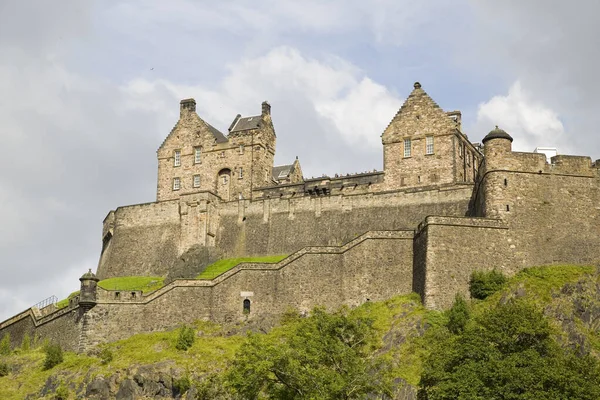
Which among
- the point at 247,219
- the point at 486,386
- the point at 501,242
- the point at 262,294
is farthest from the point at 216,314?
the point at 486,386

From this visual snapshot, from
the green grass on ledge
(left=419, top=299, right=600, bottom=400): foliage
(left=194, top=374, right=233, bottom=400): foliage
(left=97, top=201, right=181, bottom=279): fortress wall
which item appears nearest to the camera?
(left=419, top=299, right=600, bottom=400): foliage

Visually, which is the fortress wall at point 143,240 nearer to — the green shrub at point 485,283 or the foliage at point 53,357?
the foliage at point 53,357

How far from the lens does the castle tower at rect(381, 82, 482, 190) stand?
262ft

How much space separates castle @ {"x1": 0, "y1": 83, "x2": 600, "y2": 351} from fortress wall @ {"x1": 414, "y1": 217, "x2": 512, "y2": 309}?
3.4 inches

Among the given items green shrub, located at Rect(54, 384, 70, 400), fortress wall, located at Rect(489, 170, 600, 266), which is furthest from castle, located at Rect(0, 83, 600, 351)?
green shrub, located at Rect(54, 384, 70, 400)

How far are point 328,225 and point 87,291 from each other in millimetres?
19315

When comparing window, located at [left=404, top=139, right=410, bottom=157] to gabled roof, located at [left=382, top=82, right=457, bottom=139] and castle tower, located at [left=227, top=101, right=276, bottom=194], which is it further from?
castle tower, located at [left=227, top=101, right=276, bottom=194]

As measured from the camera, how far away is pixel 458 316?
59.9 meters

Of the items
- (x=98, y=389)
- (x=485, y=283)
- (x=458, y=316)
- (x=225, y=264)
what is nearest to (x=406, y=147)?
(x=225, y=264)

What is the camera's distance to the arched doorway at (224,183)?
8969 cm

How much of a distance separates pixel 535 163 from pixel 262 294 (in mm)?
20232

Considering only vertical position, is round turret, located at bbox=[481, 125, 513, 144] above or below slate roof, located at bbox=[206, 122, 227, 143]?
below

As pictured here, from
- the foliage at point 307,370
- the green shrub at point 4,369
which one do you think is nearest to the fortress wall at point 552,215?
the foliage at point 307,370

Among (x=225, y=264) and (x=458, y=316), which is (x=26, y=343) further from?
(x=458, y=316)
